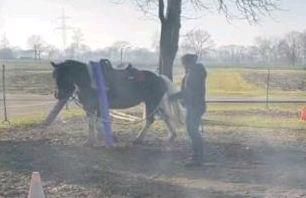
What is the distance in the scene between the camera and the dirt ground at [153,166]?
7.06 metres

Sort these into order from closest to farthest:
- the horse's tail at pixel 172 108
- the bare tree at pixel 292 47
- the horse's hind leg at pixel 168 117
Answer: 1. the horse's tail at pixel 172 108
2. the horse's hind leg at pixel 168 117
3. the bare tree at pixel 292 47

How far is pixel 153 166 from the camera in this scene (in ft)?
28.6

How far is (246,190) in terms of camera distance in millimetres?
7074

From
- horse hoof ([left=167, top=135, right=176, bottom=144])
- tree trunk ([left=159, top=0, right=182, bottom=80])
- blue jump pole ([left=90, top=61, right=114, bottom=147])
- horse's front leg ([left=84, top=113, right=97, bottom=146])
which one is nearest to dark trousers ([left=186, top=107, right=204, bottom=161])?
blue jump pole ([left=90, top=61, right=114, bottom=147])

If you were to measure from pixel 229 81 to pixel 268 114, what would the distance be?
32.0 m

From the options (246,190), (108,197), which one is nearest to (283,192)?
(246,190)

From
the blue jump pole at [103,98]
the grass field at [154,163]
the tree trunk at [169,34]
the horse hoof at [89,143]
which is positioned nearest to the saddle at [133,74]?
the blue jump pole at [103,98]

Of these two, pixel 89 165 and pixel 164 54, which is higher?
pixel 164 54

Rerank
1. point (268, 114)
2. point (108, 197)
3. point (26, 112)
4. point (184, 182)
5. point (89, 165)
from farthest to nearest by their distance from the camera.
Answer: point (26, 112) < point (268, 114) < point (89, 165) < point (184, 182) < point (108, 197)

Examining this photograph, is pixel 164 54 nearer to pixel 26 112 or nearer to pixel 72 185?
pixel 26 112

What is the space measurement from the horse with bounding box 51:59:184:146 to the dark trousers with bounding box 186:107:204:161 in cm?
194

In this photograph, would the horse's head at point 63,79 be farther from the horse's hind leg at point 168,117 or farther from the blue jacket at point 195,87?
the blue jacket at point 195,87

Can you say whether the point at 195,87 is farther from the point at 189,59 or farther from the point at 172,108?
the point at 172,108

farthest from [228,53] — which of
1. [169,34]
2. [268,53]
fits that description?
[169,34]
